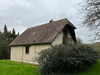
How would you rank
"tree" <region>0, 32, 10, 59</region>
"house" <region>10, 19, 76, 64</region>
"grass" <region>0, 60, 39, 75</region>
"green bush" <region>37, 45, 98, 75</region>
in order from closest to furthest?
"green bush" <region>37, 45, 98, 75</region> → "grass" <region>0, 60, 39, 75</region> → "house" <region>10, 19, 76, 64</region> → "tree" <region>0, 32, 10, 59</region>

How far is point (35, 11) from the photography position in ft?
60.7

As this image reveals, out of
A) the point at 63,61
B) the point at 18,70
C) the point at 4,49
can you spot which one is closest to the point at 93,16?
the point at 63,61

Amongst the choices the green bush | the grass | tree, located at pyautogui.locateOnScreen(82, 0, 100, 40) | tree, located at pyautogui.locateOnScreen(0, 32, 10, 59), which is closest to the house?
the grass

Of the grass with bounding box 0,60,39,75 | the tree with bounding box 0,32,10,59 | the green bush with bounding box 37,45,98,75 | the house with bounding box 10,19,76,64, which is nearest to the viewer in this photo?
the green bush with bounding box 37,45,98,75

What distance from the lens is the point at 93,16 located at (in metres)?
9.16

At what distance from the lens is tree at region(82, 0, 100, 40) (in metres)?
9.10

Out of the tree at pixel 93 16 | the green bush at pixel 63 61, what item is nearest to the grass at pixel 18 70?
the green bush at pixel 63 61

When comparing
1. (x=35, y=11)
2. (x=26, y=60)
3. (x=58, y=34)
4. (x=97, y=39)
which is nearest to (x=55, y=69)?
(x=97, y=39)

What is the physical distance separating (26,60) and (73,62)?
995 centimetres

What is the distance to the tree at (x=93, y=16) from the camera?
910cm

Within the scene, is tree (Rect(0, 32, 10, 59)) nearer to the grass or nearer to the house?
the house

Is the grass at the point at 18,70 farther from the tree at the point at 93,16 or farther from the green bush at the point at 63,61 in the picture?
the tree at the point at 93,16

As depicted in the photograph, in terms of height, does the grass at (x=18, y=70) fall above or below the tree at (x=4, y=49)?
below

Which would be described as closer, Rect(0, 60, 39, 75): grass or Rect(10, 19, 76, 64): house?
Rect(0, 60, 39, 75): grass
